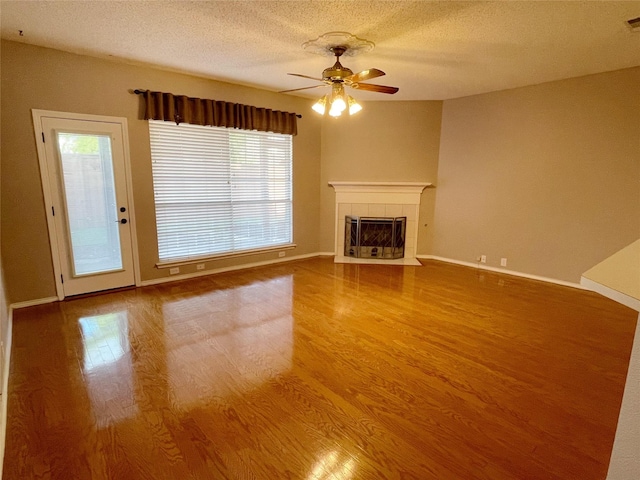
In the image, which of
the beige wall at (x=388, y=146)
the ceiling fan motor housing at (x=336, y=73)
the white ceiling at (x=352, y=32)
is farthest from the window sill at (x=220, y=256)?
the ceiling fan motor housing at (x=336, y=73)

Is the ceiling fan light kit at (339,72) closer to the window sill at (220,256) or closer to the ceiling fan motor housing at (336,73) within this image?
the ceiling fan motor housing at (336,73)

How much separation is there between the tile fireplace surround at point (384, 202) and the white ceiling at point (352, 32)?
1.91m

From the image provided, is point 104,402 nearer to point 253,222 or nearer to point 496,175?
point 253,222

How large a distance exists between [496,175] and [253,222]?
151 inches

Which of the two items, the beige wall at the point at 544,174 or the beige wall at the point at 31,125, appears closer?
the beige wall at the point at 31,125

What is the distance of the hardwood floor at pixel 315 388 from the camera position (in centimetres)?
164

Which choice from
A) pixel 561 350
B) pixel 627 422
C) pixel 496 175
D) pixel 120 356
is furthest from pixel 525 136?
pixel 120 356

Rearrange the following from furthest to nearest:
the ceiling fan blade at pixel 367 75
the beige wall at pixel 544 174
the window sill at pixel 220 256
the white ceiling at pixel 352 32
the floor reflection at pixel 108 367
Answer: the window sill at pixel 220 256, the beige wall at pixel 544 174, the ceiling fan blade at pixel 367 75, the white ceiling at pixel 352 32, the floor reflection at pixel 108 367

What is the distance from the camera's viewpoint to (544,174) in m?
4.50

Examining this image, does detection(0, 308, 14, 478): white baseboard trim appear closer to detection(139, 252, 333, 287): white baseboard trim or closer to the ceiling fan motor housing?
detection(139, 252, 333, 287): white baseboard trim

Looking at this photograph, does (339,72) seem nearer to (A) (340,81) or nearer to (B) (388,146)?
(A) (340,81)

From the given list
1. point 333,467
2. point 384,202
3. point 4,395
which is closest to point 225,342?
point 4,395

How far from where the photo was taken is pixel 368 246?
579 centimetres

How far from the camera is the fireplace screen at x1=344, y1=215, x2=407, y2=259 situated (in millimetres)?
5723
